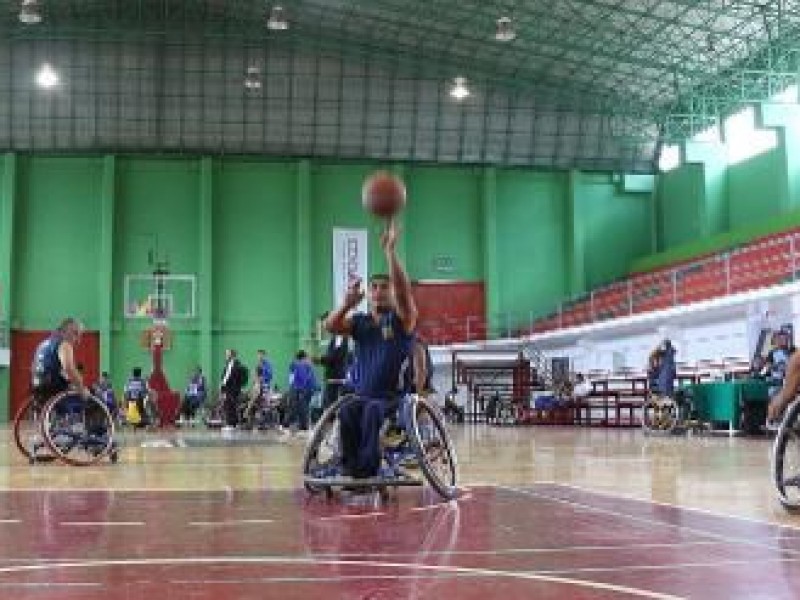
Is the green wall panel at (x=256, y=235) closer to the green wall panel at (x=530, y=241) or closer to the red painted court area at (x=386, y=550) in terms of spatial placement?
the green wall panel at (x=530, y=241)

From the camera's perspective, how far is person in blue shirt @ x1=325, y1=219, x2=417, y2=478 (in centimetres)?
646

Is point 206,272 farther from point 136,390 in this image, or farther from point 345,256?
point 136,390

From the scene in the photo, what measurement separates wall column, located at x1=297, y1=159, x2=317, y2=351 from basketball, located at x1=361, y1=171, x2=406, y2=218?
27.3 m

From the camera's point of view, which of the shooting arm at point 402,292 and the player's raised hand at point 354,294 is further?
the player's raised hand at point 354,294

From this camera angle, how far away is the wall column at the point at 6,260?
104 ft

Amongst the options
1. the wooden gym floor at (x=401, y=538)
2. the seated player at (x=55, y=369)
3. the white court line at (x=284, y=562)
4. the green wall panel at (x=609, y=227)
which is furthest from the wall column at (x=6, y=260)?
the white court line at (x=284, y=562)

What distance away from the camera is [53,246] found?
107 ft

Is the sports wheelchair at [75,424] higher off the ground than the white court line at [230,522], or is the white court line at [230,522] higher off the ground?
the sports wheelchair at [75,424]

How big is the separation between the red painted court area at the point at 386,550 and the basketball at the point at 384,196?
67.0 inches

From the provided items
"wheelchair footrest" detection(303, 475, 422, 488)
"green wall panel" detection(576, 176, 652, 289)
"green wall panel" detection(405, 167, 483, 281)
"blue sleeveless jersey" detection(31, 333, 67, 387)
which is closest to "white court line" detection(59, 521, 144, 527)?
"wheelchair footrest" detection(303, 475, 422, 488)

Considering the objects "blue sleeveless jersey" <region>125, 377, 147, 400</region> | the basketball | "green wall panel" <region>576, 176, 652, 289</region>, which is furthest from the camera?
"green wall panel" <region>576, 176, 652, 289</region>

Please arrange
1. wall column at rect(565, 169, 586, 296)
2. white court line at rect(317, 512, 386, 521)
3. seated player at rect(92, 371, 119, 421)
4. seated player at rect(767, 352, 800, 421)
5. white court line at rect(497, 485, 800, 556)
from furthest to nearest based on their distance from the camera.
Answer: wall column at rect(565, 169, 586, 296) < seated player at rect(92, 371, 119, 421) < seated player at rect(767, 352, 800, 421) < white court line at rect(317, 512, 386, 521) < white court line at rect(497, 485, 800, 556)

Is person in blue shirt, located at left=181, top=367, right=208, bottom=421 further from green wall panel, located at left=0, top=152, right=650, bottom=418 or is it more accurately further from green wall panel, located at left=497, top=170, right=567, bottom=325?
green wall panel, located at left=497, top=170, right=567, bottom=325

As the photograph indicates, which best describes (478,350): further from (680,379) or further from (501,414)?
(680,379)
